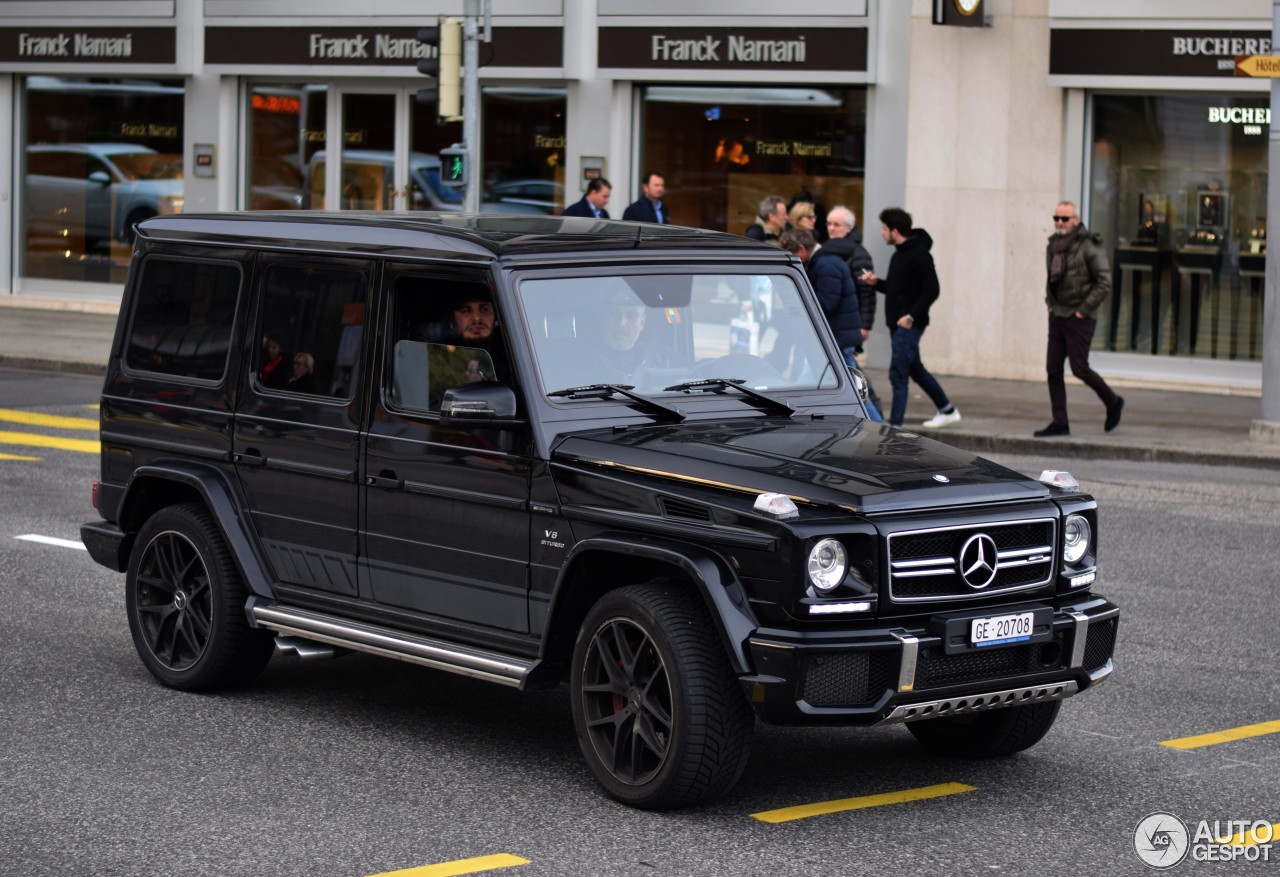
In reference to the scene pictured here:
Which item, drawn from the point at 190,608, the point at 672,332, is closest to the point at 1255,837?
the point at 672,332

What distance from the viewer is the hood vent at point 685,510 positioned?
610 centimetres

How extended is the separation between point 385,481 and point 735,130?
54.3 feet

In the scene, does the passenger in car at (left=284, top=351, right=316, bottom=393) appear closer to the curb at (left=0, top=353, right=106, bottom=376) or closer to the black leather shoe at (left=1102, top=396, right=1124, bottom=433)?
the black leather shoe at (left=1102, top=396, right=1124, bottom=433)

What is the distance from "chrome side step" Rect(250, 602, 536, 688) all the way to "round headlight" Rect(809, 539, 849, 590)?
1134 mm

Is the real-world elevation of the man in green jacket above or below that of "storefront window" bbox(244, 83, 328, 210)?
below

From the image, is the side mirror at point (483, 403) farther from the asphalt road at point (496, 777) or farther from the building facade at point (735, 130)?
the building facade at point (735, 130)

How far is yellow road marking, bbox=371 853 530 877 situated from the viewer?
560 centimetres

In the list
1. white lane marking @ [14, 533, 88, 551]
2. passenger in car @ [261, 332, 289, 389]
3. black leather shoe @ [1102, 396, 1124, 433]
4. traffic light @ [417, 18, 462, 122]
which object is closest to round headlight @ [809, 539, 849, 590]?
passenger in car @ [261, 332, 289, 389]

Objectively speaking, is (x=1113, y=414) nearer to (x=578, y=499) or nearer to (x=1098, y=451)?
(x=1098, y=451)

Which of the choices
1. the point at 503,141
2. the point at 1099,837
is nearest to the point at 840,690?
the point at 1099,837

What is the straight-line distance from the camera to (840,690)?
5.92 m

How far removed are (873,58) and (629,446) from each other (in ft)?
52.5

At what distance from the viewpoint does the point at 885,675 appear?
5953 mm

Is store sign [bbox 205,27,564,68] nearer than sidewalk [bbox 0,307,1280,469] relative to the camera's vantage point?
No
